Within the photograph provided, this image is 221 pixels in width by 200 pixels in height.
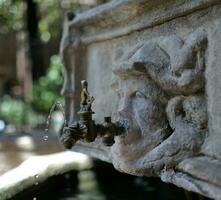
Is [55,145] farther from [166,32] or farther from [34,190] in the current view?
[166,32]

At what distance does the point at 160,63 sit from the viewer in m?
2.47

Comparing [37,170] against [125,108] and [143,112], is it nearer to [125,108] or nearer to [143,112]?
[125,108]

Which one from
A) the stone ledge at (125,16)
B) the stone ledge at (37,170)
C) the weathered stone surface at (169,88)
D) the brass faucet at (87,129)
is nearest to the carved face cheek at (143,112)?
the weathered stone surface at (169,88)

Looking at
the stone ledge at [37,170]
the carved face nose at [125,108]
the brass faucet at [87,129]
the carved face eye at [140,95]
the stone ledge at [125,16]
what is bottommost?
the stone ledge at [37,170]

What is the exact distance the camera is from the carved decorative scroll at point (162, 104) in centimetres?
226

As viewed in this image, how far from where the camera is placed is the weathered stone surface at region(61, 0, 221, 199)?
218cm

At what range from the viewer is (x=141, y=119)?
252 centimetres

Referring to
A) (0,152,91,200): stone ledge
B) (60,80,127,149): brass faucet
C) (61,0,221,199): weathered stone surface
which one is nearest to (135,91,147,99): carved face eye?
(61,0,221,199): weathered stone surface

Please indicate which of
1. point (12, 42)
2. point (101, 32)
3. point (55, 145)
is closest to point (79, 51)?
point (101, 32)

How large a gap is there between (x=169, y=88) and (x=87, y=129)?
49 cm

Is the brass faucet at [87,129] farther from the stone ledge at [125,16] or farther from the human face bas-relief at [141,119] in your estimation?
the stone ledge at [125,16]

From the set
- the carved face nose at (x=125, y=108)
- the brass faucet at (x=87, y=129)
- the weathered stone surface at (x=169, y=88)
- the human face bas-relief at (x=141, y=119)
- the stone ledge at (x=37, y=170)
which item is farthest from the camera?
the stone ledge at (x=37, y=170)

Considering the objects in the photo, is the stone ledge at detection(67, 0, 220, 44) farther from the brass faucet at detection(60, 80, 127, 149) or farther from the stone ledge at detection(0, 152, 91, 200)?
the stone ledge at detection(0, 152, 91, 200)

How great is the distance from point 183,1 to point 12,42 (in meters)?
17.5
